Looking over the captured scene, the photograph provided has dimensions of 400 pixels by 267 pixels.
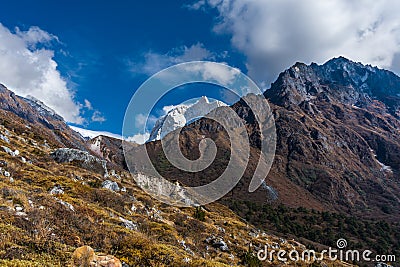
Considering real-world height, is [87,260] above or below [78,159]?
below

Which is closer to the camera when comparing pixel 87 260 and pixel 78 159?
pixel 87 260

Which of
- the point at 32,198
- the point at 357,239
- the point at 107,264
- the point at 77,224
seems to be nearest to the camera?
the point at 107,264

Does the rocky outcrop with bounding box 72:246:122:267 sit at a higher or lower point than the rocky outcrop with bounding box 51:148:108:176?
lower

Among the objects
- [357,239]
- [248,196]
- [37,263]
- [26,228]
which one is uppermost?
[248,196]

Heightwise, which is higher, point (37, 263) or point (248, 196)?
point (248, 196)

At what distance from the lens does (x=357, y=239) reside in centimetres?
9550

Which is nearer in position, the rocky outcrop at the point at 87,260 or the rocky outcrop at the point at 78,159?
the rocky outcrop at the point at 87,260

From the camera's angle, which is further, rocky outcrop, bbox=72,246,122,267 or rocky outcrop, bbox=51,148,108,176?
rocky outcrop, bbox=51,148,108,176

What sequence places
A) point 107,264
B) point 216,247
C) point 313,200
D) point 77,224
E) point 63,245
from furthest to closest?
point 313,200 → point 216,247 → point 77,224 → point 63,245 → point 107,264

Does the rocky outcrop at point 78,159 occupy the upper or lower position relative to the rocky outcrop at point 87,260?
upper

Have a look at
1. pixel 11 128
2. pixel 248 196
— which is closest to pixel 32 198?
pixel 11 128

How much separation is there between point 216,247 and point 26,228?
19295 millimetres

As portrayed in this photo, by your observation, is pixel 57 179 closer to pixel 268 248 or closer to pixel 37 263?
pixel 37 263

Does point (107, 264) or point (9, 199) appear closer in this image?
point (107, 264)
